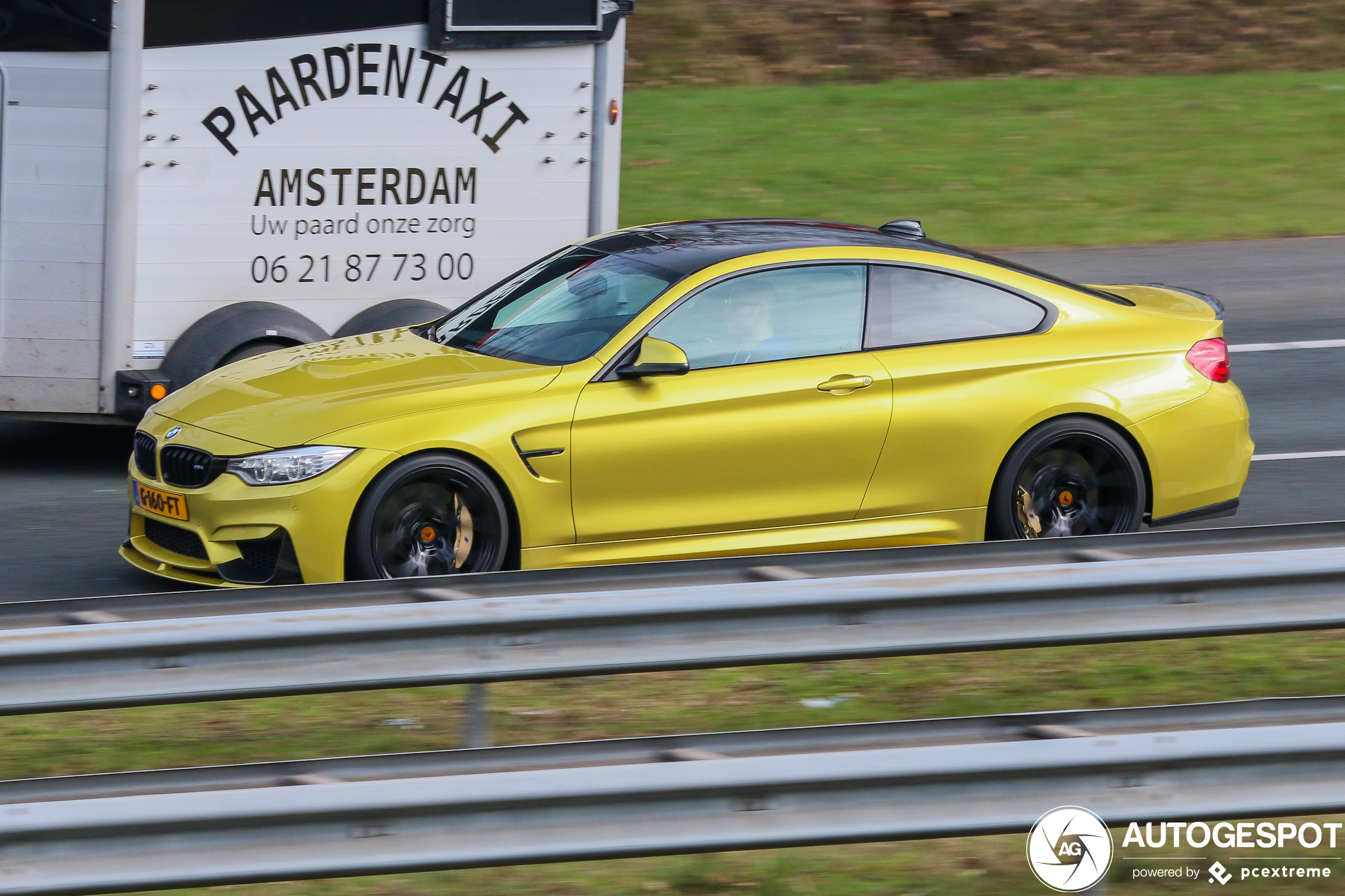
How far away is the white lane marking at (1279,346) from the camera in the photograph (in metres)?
11.7

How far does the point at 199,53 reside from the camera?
8.69m

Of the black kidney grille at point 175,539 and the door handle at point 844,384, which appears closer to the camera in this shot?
the black kidney grille at point 175,539

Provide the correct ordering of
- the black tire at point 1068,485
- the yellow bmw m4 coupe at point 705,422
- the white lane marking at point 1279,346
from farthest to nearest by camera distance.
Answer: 1. the white lane marking at point 1279,346
2. the black tire at point 1068,485
3. the yellow bmw m4 coupe at point 705,422

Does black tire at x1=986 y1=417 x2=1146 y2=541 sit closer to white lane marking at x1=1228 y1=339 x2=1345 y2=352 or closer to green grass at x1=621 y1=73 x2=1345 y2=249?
white lane marking at x1=1228 y1=339 x2=1345 y2=352

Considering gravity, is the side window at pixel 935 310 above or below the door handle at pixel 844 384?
above

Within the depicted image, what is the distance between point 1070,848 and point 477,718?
1600 mm

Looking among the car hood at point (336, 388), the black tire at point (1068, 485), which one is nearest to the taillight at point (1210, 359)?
the black tire at point (1068, 485)

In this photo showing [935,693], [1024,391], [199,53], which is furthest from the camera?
[199,53]

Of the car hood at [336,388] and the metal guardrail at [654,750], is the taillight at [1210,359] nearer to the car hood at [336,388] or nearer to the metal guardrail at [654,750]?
the car hood at [336,388]

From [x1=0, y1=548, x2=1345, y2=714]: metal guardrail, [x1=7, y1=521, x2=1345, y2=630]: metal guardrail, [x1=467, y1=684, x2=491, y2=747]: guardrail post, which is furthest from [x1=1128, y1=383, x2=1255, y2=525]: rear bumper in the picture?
[x1=467, y1=684, x2=491, y2=747]: guardrail post

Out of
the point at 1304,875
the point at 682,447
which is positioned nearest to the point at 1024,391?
the point at 682,447

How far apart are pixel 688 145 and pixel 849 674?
1260cm

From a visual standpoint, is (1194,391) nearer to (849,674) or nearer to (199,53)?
(849,674)

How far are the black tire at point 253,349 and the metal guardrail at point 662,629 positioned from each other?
496 centimetres
